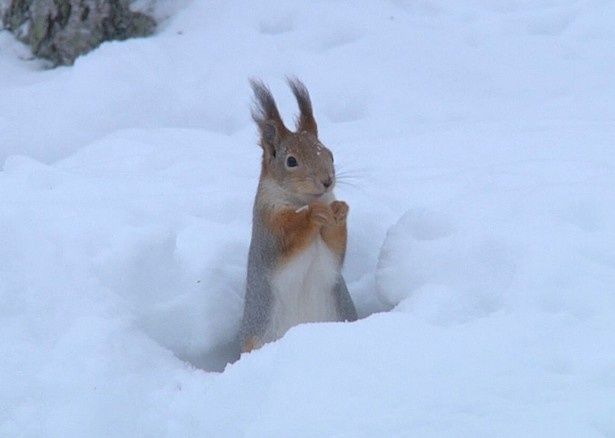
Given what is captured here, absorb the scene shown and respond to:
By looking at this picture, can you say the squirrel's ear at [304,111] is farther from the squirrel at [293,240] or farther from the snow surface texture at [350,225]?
the snow surface texture at [350,225]

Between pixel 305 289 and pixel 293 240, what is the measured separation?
16 centimetres

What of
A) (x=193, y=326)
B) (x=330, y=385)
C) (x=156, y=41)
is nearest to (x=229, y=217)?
(x=193, y=326)

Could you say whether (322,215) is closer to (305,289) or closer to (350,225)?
(305,289)

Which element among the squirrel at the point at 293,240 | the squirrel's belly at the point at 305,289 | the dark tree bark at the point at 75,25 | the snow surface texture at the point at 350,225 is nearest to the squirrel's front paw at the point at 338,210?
the squirrel at the point at 293,240

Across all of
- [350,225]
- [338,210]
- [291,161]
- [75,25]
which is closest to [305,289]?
[338,210]

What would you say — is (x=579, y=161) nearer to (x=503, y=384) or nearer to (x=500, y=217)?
(x=500, y=217)

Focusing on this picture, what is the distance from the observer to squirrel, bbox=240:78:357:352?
2.71 metres

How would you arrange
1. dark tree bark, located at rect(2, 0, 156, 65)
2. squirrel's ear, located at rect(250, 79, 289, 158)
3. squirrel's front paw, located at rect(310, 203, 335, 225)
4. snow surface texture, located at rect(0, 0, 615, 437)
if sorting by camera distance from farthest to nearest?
dark tree bark, located at rect(2, 0, 156, 65)
squirrel's ear, located at rect(250, 79, 289, 158)
squirrel's front paw, located at rect(310, 203, 335, 225)
snow surface texture, located at rect(0, 0, 615, 437)

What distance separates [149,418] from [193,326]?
633mm

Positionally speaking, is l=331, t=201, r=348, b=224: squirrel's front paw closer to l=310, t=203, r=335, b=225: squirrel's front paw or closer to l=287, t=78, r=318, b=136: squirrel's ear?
l=310, t=203, r=335, b=225: squirrel's front paw

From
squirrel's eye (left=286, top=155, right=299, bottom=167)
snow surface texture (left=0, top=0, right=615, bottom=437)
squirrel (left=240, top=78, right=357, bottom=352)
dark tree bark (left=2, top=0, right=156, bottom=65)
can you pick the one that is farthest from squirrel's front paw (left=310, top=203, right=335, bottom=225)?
dark tree bark (left=2, top=0, right=156, bottom=65)

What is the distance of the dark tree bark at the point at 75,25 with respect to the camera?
15.3 feet

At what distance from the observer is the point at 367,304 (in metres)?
3.11

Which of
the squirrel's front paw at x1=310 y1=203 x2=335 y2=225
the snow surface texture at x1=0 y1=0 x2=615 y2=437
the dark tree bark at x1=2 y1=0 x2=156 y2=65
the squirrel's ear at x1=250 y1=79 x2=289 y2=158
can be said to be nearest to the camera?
the snow surface texture at x1=0 y1=0 x2=615 y2=437
